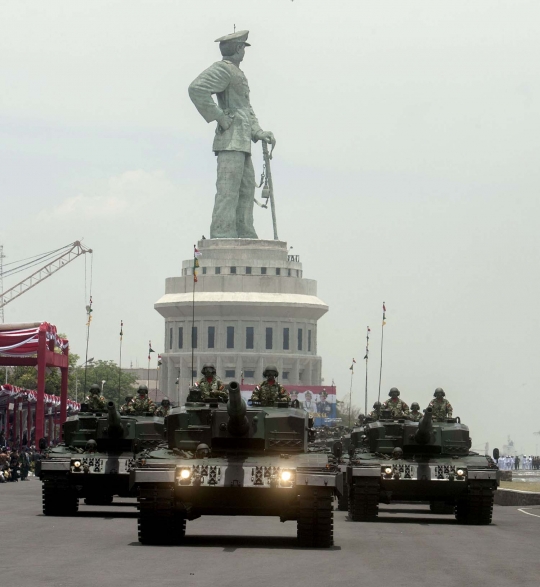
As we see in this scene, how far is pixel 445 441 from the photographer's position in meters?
33.8

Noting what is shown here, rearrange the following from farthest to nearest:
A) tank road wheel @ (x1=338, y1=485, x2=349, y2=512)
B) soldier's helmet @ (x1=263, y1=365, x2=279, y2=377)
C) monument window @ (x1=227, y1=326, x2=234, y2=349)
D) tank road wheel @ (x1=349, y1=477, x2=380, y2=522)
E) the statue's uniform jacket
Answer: monument window @ (x1=227, y1=326, x2=234, y2=349) → the statue's uniform jacket → tank road wheel @ (x1=338, y1=485, x2=349, y2=512) → tank road wheel @ (x1=349, y1=477, x2=380, y2=522) → soldier's helmet @ (x1=263, y1=365, x2=279, y2=377)

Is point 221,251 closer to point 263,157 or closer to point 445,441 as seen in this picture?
point 263,157

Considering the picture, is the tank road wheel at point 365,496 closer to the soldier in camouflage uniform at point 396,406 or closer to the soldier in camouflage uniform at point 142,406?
the soldier in camouflage uniform at point 396,406

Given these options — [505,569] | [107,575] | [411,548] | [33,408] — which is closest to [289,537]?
[411,548]

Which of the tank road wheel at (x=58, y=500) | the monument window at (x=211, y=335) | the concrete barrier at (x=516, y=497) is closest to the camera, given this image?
the tank road wheel at (x=58, y=500)

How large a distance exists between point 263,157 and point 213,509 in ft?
425

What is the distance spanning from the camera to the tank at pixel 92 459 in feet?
106

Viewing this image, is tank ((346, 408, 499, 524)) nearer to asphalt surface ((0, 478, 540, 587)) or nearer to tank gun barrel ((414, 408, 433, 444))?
tank gun barrel ((414, 408, 433, 444))

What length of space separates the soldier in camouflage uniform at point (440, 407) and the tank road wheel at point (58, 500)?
8.43 meters

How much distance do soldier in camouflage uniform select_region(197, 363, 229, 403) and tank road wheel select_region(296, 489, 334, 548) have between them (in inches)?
159

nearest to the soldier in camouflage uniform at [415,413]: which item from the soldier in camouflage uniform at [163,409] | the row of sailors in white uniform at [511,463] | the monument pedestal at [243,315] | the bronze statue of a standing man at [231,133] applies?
the soldier in camouflage uniform at [163,409]

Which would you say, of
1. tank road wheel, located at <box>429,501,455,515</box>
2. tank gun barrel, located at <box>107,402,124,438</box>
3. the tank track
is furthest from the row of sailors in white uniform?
the tank track

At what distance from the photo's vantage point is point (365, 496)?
32.6 m

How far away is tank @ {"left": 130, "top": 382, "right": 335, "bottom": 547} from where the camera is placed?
23359mm
